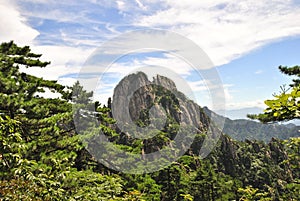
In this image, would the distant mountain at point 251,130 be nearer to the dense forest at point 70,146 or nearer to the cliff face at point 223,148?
the cliff face at point 223,148

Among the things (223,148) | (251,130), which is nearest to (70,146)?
(223,148)

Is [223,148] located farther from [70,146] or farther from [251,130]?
[251,130]

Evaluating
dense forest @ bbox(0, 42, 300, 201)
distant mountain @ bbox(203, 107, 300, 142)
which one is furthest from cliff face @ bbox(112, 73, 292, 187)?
distant mountain @ bbox(203, 107, 300, 142)

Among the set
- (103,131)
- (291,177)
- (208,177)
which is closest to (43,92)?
(103,131)

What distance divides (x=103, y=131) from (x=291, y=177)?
43.9m

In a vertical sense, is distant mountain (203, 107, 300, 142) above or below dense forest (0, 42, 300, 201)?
below

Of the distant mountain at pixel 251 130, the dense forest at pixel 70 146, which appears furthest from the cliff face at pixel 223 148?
the distant mountain at pixel 251 130

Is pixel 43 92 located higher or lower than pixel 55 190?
higher

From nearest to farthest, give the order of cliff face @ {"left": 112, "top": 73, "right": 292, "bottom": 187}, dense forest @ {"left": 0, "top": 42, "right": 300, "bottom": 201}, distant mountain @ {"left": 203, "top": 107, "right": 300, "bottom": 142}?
dense forest @ {"left": 0, "top": 42, "right": 300, "bottom": 201} < cliff face @ {"left": 112, "top": 73, "right": 292, "bottom": 187} < distant mountain @ {"left": 203, "top": 107, "right": 300, "bottom": 142}

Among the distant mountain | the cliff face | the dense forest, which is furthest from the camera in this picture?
the distant mountain

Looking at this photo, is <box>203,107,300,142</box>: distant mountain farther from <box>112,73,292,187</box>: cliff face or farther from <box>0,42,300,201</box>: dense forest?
<box>0,42,300,201</box>: dense forest

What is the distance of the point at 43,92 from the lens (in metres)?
9.63

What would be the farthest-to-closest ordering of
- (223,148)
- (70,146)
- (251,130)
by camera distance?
(251,130) < (223,148) < (70,146)

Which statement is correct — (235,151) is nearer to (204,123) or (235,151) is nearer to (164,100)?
(204,123)
